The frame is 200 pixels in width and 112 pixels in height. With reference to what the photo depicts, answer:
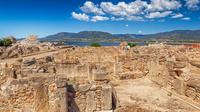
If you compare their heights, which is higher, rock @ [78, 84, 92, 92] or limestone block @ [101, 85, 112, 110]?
rock @ [78, 84, 92, 92]

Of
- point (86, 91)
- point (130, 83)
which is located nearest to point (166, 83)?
point (130, 83)

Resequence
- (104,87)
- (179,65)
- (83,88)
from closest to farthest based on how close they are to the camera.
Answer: (83,88) → (104,87) → (179,65)

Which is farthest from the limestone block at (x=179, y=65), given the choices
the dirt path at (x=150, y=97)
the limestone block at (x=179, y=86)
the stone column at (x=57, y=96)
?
the stone column at (x=57, y=96)

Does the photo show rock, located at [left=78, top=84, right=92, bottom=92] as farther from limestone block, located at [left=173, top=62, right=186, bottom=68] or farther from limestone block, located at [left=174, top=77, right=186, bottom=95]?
limestone block, located at [left=173, top=62, right=186, bottom=68]

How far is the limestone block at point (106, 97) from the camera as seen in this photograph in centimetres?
757

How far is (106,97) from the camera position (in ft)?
24.9

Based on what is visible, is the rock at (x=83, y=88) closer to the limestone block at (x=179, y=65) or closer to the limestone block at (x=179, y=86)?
the limestone block at (x=179, y=86)

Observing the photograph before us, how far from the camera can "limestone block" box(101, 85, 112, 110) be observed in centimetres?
757

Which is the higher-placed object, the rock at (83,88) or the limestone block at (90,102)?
the rock at (83,88)

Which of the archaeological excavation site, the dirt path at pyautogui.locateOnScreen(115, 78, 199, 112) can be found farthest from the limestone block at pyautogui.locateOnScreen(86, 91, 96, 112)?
the dirt path at pyautogui.locateOnScreen(115, 78, 199, 112)

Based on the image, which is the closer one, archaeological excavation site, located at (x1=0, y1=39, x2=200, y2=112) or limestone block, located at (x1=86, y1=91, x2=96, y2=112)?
archaeological excavation site, located at (x1=0, y1=39, x2=200, y2=112)

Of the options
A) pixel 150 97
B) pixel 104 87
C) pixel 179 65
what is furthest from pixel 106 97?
pixel 179 65

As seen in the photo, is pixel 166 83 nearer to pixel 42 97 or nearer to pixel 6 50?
pixel 42 97

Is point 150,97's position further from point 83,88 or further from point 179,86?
point 83,88
